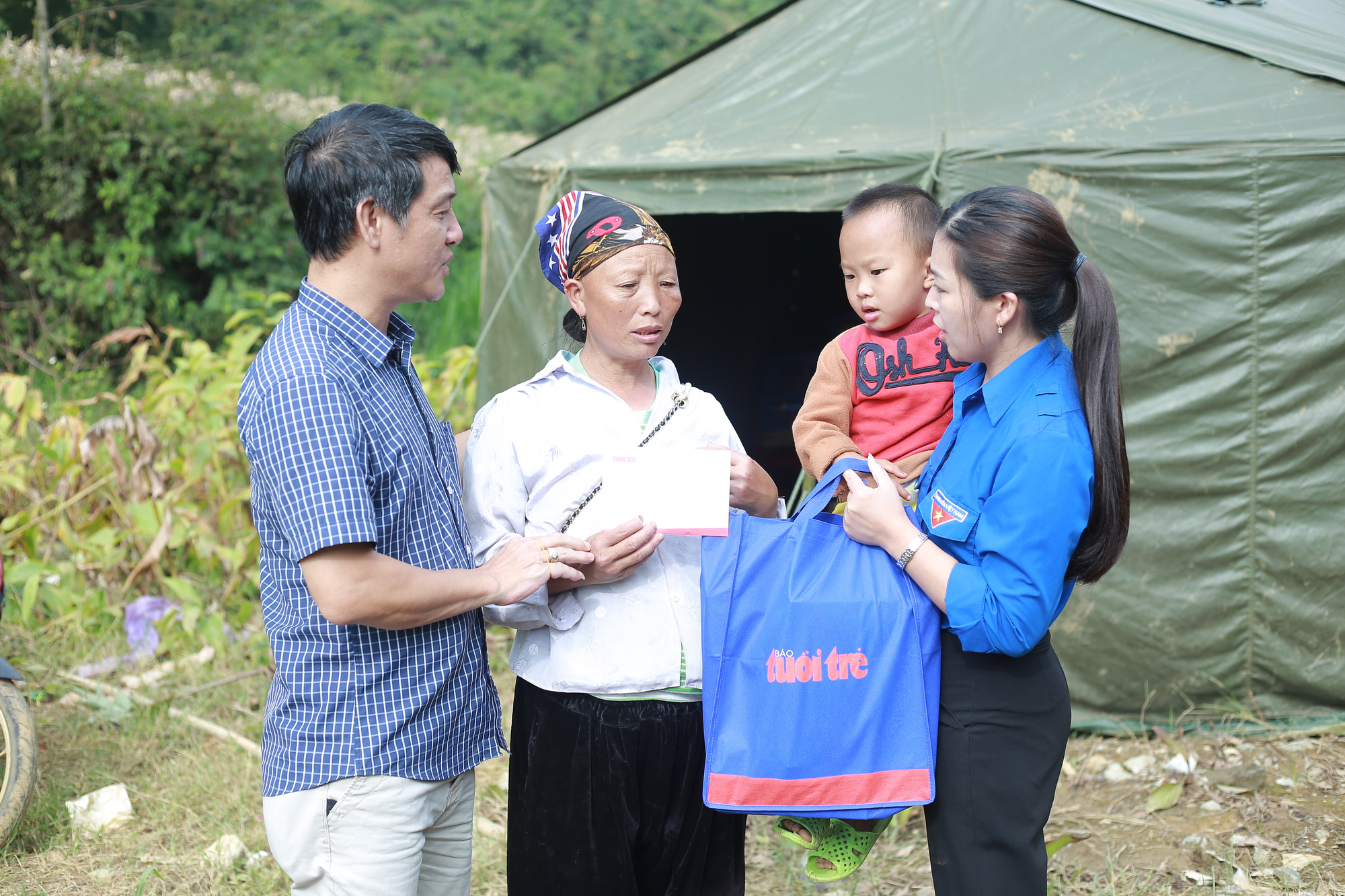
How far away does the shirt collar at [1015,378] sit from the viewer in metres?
1.57

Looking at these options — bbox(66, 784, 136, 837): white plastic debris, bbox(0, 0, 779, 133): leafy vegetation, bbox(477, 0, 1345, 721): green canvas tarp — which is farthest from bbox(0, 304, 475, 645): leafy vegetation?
bbox(0, 0, 779, 133): leafy vegetation

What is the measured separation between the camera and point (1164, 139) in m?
3.39

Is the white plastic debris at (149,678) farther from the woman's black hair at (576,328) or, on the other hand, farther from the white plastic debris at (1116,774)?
the white plastic debris at (1116,774)

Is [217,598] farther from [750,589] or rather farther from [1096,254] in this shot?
[1096,254]

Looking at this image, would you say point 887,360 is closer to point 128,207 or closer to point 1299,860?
point 1299,860

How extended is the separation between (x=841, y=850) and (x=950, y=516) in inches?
24.5

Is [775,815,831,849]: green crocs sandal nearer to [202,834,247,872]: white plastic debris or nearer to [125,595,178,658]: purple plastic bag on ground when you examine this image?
[202,834,247,872]: white plastic debris

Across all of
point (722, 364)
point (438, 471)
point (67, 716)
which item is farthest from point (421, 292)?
point (722, 364)

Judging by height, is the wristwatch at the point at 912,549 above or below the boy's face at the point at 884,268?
below

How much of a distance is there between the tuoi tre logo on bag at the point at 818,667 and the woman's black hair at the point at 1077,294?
0.38m

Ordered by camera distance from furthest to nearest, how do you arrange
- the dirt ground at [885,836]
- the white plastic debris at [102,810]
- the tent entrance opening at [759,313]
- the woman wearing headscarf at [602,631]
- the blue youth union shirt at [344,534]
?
the tent entrance opening at [759,313]
the white plastic debris at [102,810]
the dirt ground at [885,836]
the woman wearing headscarf at [602,631]
the blue youth union shirt at [344,534]

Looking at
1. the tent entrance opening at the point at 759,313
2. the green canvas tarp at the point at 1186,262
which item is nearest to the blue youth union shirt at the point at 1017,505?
the green canvas tarp at the point at 1186,262

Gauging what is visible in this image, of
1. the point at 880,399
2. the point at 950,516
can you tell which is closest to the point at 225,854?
the point at 880,399

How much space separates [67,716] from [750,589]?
3108 millimetres
